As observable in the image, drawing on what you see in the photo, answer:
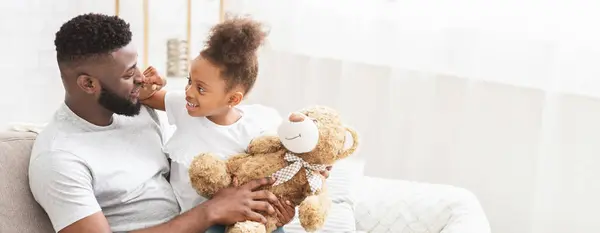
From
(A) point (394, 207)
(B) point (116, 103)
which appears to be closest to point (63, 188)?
(B) point (116, 103)

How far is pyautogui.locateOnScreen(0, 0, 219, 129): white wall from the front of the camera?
2633 mm

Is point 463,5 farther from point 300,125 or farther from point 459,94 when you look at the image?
point 300,125

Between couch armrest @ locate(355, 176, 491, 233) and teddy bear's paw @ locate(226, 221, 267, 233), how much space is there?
2.26 ft

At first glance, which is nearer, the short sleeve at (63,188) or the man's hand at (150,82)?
the short sleeve at (63,188)

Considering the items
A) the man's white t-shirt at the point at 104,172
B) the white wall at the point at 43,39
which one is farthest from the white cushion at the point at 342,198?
the white wall at the point at 43,39

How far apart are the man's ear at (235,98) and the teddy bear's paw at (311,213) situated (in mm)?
275

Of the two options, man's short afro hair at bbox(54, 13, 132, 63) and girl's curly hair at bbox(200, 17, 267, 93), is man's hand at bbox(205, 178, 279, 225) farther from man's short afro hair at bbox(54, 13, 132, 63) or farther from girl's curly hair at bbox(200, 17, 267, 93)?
man's short afro hair at bbox(54, 13, 132, 63)

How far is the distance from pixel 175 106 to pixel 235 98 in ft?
0.61

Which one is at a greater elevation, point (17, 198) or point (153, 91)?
point (153, 91)

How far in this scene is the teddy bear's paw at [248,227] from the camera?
161cm

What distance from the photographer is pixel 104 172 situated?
1.68 metres

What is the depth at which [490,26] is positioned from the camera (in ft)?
8.23

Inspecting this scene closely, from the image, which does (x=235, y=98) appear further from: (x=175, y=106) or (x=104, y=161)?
(x=104, y=161)

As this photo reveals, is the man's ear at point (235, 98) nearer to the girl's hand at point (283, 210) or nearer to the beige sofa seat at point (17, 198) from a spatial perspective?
the girl's hand at point (283, 210)
